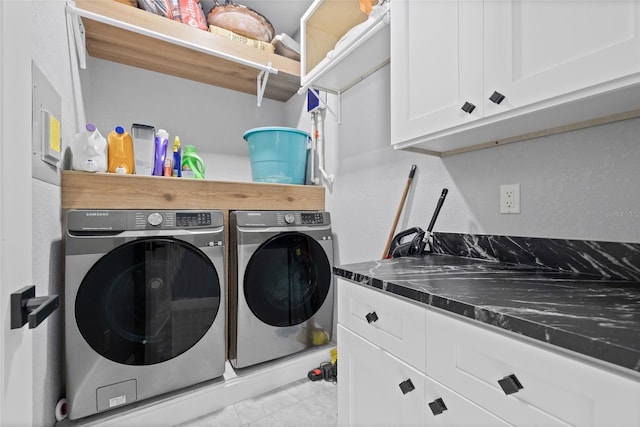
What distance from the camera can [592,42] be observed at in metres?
0.69

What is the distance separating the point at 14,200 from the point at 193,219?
3.31 ft

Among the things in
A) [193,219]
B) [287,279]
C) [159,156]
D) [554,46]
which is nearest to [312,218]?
[287,279]

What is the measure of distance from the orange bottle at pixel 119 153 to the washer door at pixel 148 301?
0.45 metres

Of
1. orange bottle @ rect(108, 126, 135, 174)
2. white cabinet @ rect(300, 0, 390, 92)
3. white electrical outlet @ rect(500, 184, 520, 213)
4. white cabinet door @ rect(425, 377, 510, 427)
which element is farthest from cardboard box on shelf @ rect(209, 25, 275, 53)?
white cabinet door @ rect(425, 377, 510, 427)

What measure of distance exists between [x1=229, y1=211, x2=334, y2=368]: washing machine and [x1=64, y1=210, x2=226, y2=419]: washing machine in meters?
0.11

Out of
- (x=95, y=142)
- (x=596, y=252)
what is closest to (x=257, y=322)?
(x=95, y=142)

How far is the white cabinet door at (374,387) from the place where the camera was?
2.63 ft

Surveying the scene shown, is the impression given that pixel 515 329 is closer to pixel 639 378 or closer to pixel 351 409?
pixel 639 378

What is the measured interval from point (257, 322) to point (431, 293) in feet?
4.09

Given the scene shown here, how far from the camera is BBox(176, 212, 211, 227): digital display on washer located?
1.52 meters

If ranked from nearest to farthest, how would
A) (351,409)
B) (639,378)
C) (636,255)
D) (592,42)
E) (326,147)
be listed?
(639,378), (592,42), (636,255), (351,409), (326,147)

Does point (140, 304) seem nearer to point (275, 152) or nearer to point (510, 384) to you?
point (275, 152)

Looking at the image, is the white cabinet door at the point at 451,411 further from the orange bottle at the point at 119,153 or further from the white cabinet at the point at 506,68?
the orange bottle at the point at 119,153

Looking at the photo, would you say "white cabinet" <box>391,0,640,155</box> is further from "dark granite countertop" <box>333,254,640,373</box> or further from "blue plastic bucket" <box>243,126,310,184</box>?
"blue plastic bucket" <box>243,126,310,184</box>
